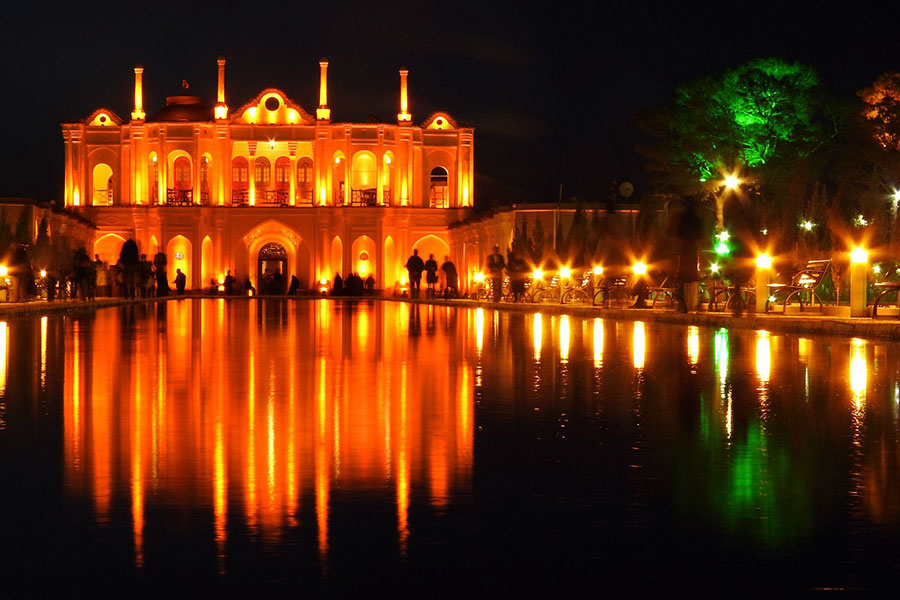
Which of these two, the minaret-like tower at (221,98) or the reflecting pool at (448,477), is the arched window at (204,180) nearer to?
the minaret-like tower at (221,98)

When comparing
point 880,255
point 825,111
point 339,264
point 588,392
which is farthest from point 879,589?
point 339,264

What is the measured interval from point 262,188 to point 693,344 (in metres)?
77.4

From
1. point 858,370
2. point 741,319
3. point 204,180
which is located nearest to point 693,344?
point 858,370

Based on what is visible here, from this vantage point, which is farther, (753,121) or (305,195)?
(305,195)

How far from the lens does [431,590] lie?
4930 millimetres

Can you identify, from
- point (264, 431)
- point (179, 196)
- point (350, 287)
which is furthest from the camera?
point (179, 196)

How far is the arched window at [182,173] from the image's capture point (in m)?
94.0

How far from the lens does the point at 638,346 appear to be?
19359 mm

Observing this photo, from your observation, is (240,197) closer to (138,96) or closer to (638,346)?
(138,96)

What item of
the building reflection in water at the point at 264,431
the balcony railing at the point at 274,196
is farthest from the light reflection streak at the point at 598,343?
the balcony railing at the point at 274,196

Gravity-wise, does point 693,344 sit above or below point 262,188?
below

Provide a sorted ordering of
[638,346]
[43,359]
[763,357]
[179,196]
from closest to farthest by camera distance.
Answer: [43,359]
[763,357]
[638,346]
[179,196]

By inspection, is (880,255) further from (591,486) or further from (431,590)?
(431,590)

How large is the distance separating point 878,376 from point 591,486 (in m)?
7.49
